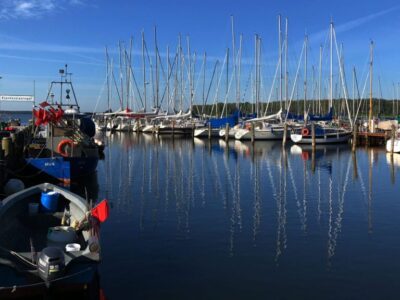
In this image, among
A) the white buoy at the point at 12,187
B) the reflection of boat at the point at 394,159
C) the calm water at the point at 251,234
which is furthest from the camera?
the reflection of boat at the point at 394,159

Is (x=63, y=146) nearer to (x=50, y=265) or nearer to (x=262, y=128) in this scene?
(x=50, y=265)

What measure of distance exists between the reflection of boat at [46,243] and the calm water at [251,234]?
139cm

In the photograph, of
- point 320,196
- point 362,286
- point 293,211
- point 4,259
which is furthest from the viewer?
point 320,196

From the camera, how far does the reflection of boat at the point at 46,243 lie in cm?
887

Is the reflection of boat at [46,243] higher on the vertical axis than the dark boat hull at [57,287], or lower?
higher

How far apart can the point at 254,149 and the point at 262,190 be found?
988 inches

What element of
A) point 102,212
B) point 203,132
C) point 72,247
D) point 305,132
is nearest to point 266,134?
point 305,132

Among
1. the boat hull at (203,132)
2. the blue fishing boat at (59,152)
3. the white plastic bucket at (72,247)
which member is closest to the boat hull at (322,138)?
the boat hull at (203,132)

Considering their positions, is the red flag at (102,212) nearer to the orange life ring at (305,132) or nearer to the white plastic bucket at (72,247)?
the white plastic bucket at (72,247)

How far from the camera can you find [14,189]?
66.1ft

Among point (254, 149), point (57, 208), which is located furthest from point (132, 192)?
point (254, 149)

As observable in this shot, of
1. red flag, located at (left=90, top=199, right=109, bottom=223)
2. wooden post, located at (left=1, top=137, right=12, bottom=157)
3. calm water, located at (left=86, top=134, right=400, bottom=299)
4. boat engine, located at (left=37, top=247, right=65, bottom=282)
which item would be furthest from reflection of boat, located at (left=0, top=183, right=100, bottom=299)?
wooden post, located at (left=1, top=137, right=12, bottom=157)

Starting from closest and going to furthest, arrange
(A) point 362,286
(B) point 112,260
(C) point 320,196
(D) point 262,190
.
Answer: (A) point 362,286, (B) point 112,260, (C) point 320,196, (D) point 262,190

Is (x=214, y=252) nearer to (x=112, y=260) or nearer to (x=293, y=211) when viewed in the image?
(x=112, y=260)
